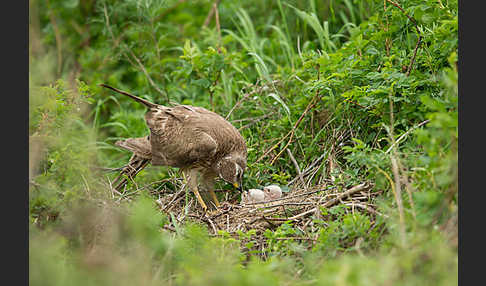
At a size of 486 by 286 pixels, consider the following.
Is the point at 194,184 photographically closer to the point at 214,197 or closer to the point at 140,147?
the point at 214,197

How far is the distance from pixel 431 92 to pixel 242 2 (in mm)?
4173

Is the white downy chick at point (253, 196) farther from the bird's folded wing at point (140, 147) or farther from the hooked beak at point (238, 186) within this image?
the bird's folded wing at point (140, 147)

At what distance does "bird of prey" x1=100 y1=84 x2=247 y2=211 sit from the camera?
5.11 m

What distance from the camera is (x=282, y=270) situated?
3299 mm

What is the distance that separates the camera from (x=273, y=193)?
4.95m

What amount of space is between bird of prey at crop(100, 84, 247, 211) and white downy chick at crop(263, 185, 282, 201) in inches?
12.9

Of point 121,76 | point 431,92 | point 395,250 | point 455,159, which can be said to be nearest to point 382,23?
point 431,92

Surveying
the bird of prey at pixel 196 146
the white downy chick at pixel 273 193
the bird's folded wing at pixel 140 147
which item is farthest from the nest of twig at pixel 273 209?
the bird's folded wing at pixel 140 147

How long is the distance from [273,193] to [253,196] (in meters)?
0.19

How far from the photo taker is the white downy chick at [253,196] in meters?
4.94

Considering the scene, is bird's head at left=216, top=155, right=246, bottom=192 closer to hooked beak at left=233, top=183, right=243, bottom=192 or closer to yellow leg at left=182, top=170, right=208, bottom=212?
hooked beak at left=233, top=183, right=243, bottom=192

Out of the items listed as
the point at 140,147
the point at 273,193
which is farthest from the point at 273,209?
the point at 140,147

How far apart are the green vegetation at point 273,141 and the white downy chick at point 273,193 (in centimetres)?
30

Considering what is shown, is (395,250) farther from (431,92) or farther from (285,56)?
(285,56)
